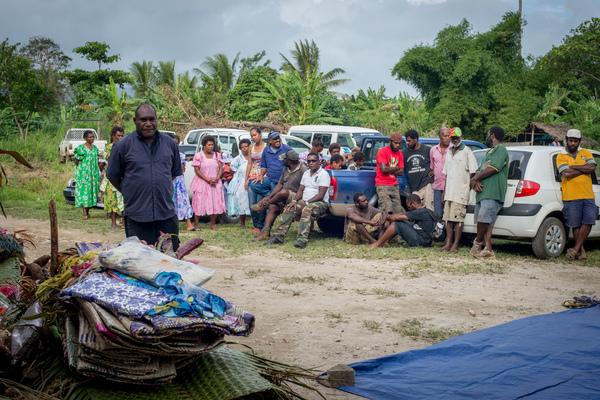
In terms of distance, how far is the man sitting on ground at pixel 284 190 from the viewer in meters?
10.5

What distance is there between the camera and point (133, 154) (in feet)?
15.8

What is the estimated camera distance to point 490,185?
8.59m

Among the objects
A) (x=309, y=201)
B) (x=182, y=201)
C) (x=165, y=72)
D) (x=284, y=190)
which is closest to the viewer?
(x=309, y=201)

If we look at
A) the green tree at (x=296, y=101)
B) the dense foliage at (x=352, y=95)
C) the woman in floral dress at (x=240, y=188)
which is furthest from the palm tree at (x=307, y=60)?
the woman in floral dress at (x=240, y=188)

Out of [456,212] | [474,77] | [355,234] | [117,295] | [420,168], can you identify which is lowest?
[355,234]

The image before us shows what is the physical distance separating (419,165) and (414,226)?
1.21 meters

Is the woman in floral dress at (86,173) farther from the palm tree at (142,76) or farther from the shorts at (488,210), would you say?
the palm tree at (142,76)

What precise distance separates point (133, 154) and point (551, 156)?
689 centimetres

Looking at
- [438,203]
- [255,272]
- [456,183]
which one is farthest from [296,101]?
[255,272]

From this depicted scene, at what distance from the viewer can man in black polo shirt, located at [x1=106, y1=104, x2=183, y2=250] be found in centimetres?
482

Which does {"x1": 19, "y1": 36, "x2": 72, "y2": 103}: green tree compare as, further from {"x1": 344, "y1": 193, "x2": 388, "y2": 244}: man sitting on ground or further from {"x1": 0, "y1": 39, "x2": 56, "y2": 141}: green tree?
{"x1": 344, "y1": 193, "x2": 388, "y2": 244}: man sitting on ground

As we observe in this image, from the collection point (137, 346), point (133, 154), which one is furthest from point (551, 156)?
point (137, 346)

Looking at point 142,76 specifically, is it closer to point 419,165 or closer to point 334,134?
point 334,134

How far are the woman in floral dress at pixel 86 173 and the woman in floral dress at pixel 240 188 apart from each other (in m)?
3.14
